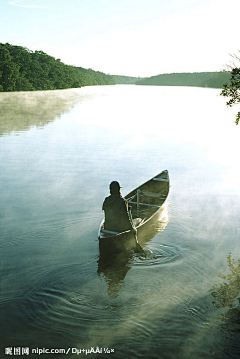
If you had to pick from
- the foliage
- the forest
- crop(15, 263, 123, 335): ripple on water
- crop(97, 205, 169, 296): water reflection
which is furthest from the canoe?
the forest

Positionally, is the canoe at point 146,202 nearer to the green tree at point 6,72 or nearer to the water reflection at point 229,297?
the water reflection at point 229,297

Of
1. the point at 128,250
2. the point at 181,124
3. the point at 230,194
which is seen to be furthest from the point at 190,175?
the point at 181,124

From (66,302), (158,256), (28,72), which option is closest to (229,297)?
(158,256)

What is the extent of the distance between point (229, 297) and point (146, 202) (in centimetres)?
624

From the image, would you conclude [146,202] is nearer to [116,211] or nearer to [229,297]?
[116,211]

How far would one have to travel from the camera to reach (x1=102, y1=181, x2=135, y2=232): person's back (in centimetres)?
948

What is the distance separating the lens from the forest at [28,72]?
315ft

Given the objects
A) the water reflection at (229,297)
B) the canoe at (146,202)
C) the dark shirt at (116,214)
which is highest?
the dark shirt at (116,214)

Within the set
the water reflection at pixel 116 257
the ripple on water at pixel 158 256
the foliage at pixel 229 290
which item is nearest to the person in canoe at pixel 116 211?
the water reflection at pixel 116 257

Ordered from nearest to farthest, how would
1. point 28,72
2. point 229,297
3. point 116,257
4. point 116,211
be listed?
point 229,297, point 116,211, point 116,257, point 28,72

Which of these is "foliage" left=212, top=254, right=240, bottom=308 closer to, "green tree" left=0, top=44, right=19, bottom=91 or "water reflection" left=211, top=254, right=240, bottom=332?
"water reflection" left=211, top=254, right=240, bottom=332

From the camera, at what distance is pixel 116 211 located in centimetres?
958

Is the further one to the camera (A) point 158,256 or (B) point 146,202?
(B) point 146,202

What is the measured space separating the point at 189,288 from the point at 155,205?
4976 millimetres
